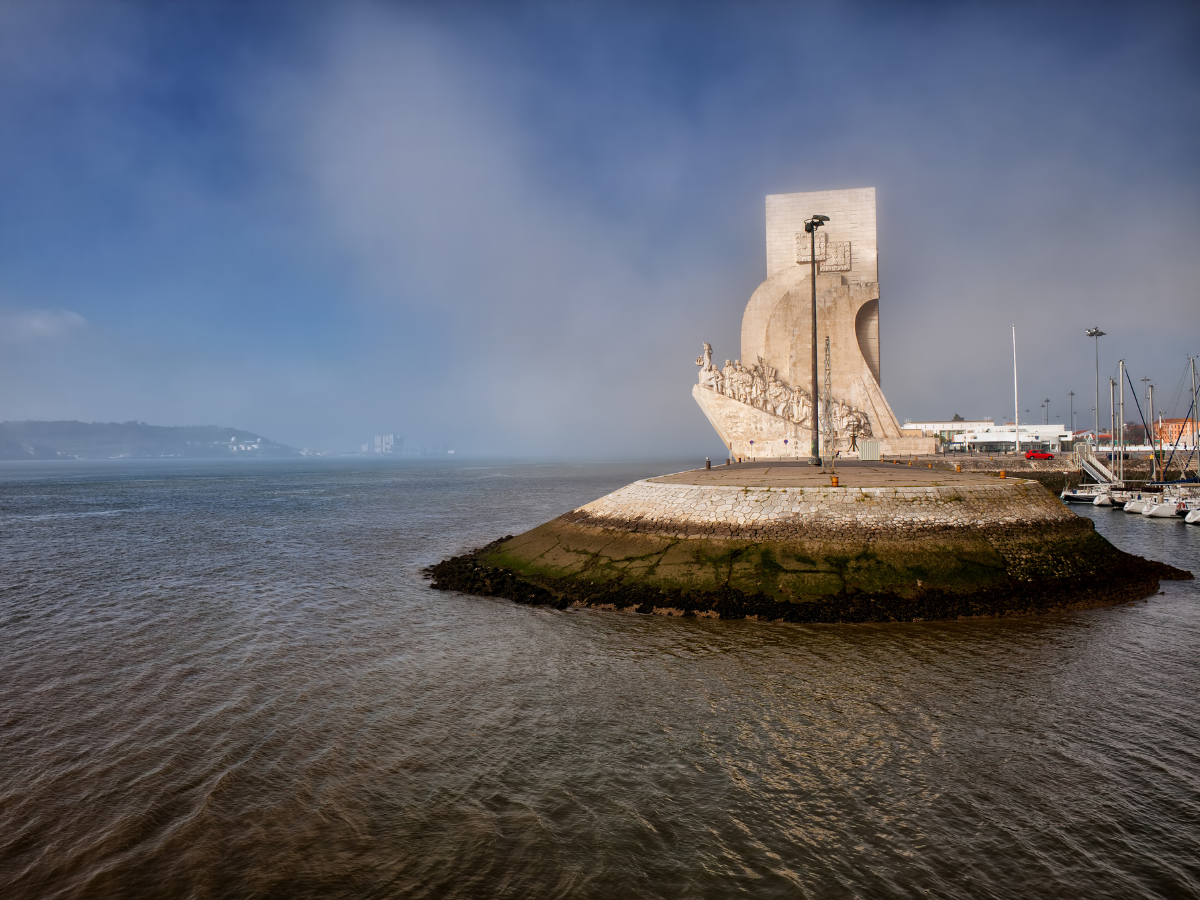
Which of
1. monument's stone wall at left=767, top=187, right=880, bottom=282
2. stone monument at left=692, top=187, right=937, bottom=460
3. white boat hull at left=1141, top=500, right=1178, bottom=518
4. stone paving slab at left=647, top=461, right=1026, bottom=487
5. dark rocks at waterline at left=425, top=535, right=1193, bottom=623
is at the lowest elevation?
dark rocks at waterline at left=425, top=535, right=1193, bottom=623

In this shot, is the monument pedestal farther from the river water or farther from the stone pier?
the river water

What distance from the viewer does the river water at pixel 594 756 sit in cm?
658

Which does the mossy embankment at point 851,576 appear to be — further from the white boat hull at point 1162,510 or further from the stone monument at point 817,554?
A: the white boat hull at point 1162,510

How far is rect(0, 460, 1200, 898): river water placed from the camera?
658 centimetres

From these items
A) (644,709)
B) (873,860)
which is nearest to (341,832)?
(644,709)

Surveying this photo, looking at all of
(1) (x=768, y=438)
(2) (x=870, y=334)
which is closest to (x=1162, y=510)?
(1) (x=768, y=438)

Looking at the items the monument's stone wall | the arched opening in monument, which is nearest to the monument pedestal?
the arched opening in monument

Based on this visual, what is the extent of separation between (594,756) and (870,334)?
5970 cm

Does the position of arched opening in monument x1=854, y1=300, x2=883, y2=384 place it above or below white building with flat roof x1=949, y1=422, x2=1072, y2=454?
above

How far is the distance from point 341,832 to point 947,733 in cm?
788

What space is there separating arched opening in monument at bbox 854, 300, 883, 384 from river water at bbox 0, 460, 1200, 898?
154ft

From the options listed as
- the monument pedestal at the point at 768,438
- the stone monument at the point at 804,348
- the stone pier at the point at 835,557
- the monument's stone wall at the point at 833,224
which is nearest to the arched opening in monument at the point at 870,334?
the stone monument at the point at 804,348

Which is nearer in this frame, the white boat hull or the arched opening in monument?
the white boat hull

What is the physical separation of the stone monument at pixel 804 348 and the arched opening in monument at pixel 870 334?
3.6 inches
